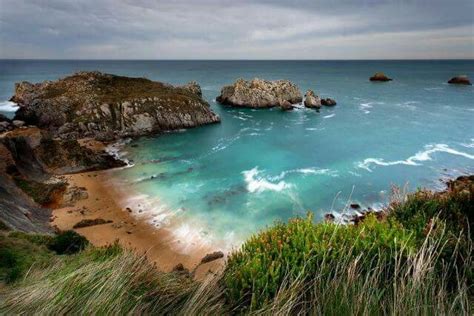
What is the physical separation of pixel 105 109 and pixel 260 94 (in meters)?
43.5

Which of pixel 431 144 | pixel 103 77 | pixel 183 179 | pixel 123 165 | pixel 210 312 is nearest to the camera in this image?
pixel 210 312

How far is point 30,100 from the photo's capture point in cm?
6806

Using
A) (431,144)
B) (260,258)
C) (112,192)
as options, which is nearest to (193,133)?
(112,192)

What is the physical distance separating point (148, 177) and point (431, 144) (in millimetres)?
49734

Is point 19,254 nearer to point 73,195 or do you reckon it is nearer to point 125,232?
point 125,232

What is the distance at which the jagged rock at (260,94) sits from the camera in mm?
90188

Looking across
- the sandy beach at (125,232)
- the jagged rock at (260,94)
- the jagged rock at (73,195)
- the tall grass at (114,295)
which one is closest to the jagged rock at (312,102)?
the jagged rock at (260,94)

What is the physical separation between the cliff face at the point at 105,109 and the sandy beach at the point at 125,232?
85.4ft

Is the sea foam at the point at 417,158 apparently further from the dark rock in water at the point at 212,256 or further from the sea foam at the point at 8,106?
the sea foam at the point at 8,106

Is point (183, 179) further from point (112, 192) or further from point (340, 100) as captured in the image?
point (340, 100)

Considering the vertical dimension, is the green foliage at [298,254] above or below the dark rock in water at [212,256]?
above

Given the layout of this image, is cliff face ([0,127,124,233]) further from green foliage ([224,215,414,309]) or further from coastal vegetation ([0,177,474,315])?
green foliage ([224,215,414,309])

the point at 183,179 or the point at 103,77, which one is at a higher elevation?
the point at 103,77

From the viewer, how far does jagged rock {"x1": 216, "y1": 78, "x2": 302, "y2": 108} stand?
296 ft
